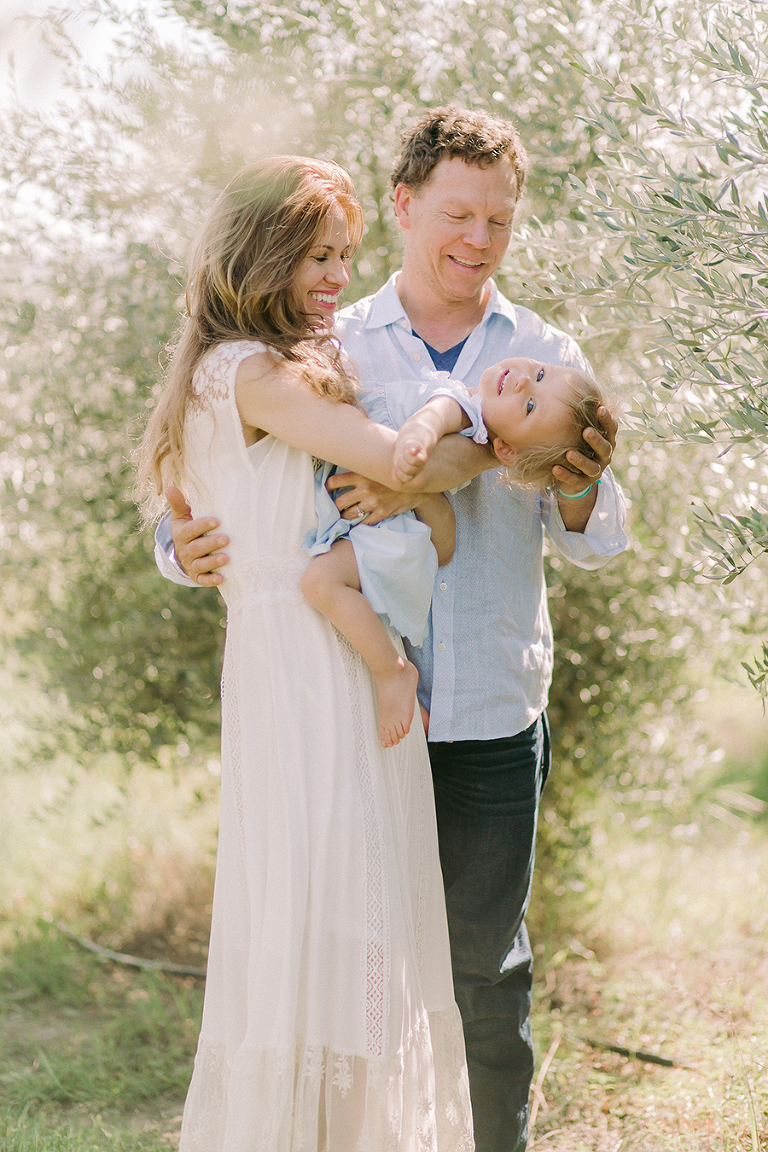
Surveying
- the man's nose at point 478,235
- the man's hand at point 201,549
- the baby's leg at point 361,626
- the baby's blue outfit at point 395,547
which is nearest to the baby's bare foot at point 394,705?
the baby's leg at point 361,626

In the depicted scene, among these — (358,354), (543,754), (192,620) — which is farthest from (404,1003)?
(192,620)

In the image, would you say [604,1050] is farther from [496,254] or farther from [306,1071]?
[496,254]

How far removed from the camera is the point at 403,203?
8.25ft

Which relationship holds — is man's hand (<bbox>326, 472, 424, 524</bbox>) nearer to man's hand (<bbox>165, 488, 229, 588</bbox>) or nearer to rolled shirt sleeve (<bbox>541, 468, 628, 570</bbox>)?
man's hand (<bbox>165, 488, 229, 588</bbox>)

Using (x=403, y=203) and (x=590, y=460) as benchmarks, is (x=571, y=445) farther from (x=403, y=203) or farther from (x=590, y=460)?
(x=403, y=203)

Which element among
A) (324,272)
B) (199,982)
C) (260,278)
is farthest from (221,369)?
(199,982)

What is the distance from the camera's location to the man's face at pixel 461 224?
7.73ft

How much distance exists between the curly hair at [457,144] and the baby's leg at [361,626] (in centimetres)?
99

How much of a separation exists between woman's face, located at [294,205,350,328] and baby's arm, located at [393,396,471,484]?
0.30 meters

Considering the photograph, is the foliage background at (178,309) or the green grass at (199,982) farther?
the foliage background at (178,309)

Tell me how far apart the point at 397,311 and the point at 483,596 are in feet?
2.36

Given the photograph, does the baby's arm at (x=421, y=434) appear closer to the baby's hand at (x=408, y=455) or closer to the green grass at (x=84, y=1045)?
the baby's hand at (x=408, y=455)

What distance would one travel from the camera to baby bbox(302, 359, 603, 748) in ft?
6.48

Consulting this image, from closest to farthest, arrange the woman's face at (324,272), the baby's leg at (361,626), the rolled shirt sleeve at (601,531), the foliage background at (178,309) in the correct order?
the baby's leg at (361,626), the woman's face at (324,272), the rolled shirt sleeve at (601,531), the foliage background at (178,309)
